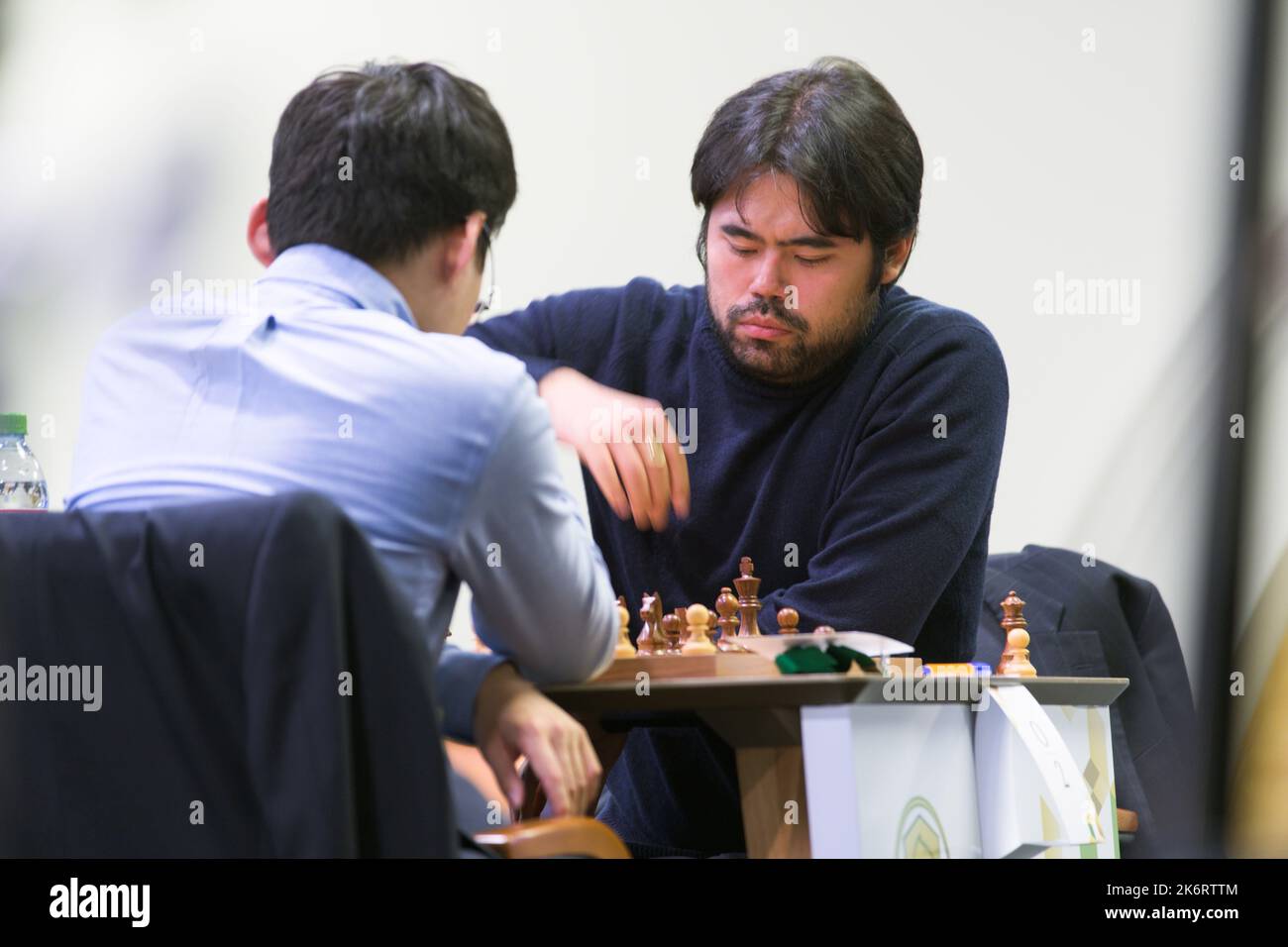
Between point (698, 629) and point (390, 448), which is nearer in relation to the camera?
point (390, 448)

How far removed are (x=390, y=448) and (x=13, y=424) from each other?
2.48 feet

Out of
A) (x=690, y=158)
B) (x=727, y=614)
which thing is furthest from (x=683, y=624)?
(x=690, y=158)

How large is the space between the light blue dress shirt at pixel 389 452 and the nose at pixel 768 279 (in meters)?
0.85

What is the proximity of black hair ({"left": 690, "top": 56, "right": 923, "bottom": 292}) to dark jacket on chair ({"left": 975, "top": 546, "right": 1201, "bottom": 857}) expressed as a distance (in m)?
Answer: 0.88

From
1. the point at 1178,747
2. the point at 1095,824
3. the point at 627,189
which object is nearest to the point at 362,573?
the point at 1095,824

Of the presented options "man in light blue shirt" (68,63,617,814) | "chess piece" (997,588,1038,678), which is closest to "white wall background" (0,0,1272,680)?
"chess piece" (997,588,1038,678)

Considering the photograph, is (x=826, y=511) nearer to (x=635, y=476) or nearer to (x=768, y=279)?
(x=768, y=279)

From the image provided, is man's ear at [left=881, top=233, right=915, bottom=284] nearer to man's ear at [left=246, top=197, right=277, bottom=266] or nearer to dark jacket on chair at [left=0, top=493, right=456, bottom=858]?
man's ear at [left=246, top=197, right=277, bottom=266]

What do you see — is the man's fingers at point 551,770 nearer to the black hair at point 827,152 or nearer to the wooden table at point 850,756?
the wooden table at point 850,756

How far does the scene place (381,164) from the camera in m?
1.60

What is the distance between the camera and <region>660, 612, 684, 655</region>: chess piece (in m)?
1.78

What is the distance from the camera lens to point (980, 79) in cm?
361

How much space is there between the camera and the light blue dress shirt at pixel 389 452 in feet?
4.51

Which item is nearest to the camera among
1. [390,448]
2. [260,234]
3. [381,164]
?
[390,448]
